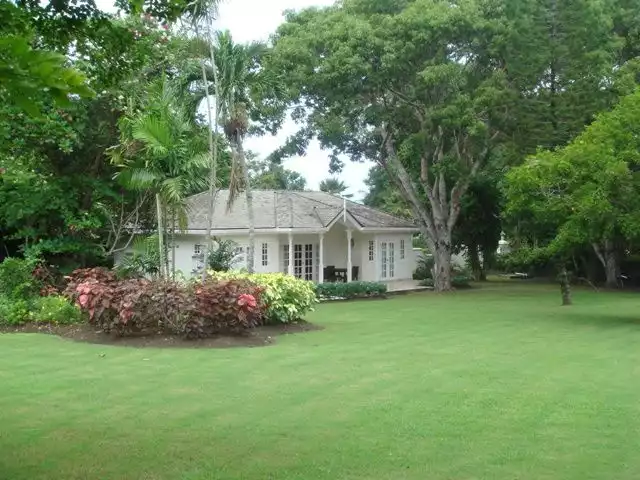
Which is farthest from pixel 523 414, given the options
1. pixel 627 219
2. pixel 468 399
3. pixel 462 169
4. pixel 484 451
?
pixel 462 169

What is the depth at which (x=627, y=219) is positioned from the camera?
642 inches

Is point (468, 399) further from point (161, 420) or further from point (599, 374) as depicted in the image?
point (161, 420)

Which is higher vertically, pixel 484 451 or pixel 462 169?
pixel 462 169

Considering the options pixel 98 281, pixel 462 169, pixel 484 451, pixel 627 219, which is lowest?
pixel 484 451

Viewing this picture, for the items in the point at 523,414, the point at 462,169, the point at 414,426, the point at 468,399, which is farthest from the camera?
the point at 462,169

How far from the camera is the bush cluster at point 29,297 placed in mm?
16156

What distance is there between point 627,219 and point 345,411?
10806 mm

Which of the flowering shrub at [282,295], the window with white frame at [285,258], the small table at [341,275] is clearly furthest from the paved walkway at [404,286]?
the flowering shrub at [282,295]

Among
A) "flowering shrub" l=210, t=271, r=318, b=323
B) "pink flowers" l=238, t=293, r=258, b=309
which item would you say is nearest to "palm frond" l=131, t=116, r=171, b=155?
"flowering shrub" l=210, t=271, r=318, b=323

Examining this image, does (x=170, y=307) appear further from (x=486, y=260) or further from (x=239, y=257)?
(x=486, y=260)

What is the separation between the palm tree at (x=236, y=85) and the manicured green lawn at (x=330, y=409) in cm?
604

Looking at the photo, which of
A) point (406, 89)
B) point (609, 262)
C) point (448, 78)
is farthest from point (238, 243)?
point (609, 262)

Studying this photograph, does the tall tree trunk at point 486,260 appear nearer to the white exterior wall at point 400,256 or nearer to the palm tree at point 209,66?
the white exterior wall at point 400,256

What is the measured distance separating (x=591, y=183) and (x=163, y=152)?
9676 millimetres
